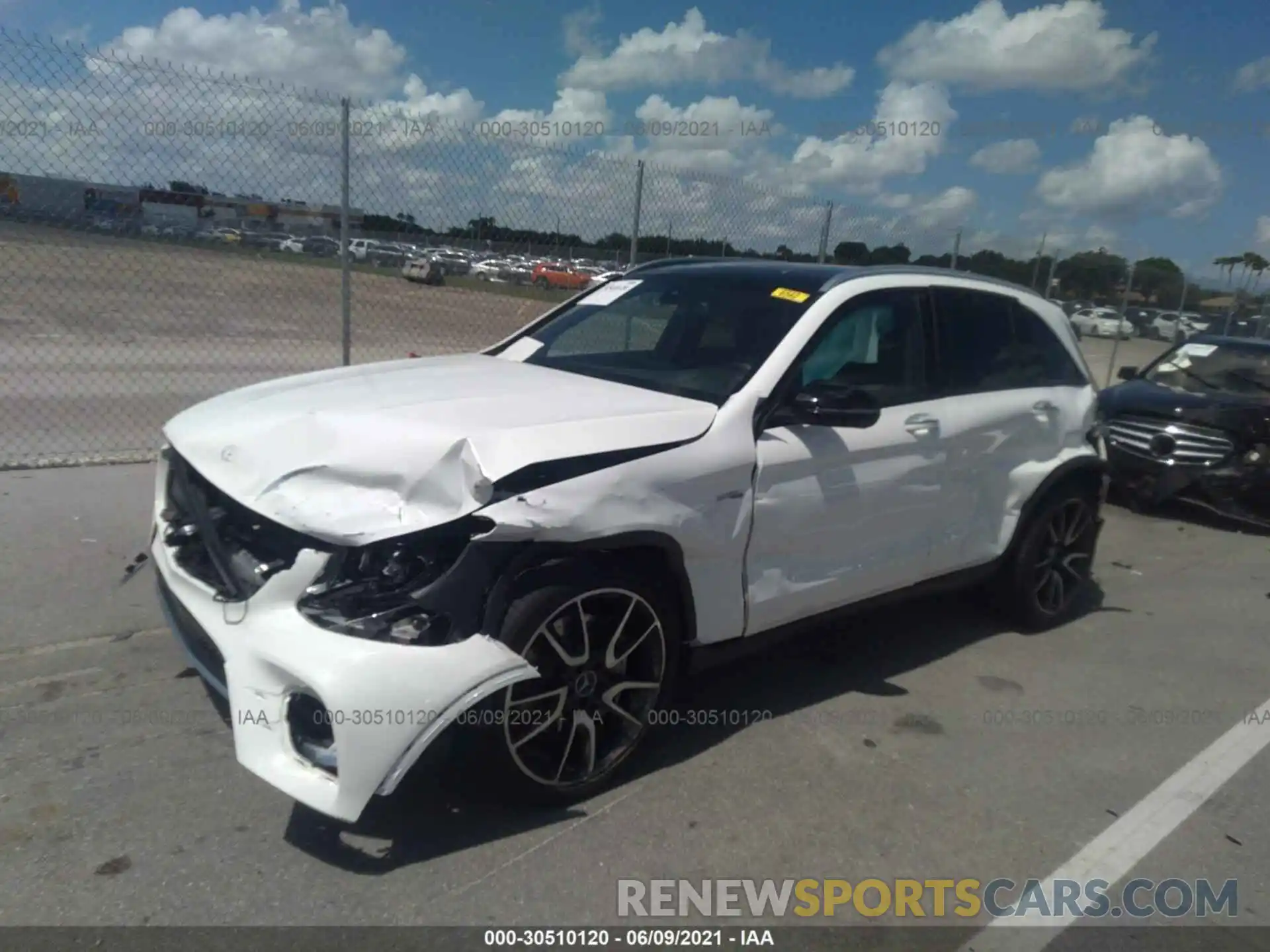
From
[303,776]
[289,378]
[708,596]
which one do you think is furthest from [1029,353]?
[303,776]

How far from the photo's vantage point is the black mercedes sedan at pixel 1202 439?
8.02 m

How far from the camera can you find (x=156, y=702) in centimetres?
383

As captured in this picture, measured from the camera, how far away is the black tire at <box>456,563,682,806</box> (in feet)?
9.87

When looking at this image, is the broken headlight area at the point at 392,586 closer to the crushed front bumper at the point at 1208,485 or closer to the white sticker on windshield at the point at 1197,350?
the crushed front bumper at the point at 1208,485

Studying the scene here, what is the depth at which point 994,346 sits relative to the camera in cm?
495

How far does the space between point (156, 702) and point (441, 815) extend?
1.41 m

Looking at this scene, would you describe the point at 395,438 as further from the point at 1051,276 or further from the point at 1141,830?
the point at 1051,276

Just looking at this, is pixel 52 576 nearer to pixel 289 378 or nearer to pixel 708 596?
pixel 289 378

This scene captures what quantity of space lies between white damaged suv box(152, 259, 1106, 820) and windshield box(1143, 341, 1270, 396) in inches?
195

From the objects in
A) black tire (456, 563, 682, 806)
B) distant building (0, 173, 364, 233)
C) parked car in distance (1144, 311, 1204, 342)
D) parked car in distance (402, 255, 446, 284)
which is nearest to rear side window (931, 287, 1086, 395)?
black tire (456, 563, 682, 806)

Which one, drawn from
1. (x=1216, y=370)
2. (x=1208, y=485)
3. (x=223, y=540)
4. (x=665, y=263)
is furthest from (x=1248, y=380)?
(x=223, y=540)

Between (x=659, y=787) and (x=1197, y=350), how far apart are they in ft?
27.1

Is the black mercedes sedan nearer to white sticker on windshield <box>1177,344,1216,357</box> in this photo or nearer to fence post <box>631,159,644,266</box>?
white sticker on windshield <box>1177,344,1216,357</box>
